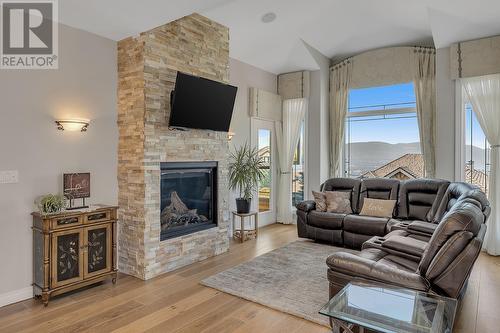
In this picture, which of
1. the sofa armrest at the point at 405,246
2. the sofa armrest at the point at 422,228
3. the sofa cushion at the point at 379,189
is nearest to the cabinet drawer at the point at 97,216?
the sofa armrest at the point at 405,246

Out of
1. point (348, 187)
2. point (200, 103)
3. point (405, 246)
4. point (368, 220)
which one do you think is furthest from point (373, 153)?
point (200, 103)

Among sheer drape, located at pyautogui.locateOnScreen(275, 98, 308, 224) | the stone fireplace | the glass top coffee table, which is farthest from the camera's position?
sheer drape, located at pyautogui.locateOnScreen(275, 98, 308, 224)

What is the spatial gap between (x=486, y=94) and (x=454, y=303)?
4053mm

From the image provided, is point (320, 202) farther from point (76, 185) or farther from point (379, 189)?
point (76, 185)

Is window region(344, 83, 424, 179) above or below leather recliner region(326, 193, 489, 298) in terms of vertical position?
above

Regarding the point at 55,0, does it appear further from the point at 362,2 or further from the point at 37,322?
the point at 362,2

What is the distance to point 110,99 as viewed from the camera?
4000 millimetres

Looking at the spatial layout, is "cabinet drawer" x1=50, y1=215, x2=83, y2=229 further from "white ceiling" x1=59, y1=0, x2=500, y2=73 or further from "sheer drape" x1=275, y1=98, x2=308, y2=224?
"sheer drape" x1=275, y1=98, x2=308, y2=224

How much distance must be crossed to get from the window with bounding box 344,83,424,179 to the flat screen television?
3.12 m

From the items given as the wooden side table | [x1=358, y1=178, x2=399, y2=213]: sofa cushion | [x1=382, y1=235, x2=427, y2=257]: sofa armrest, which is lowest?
the wooden side table

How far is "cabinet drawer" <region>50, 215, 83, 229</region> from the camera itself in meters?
3.18

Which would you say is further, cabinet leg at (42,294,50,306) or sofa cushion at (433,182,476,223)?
sofa cushion at (433,182,476,223)

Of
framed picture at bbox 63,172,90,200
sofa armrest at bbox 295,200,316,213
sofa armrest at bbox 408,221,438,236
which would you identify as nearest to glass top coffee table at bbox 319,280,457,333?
sofa armrest at bbox 408,221,438,236

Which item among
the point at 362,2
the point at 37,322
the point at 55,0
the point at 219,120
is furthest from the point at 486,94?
the point at 37,322
